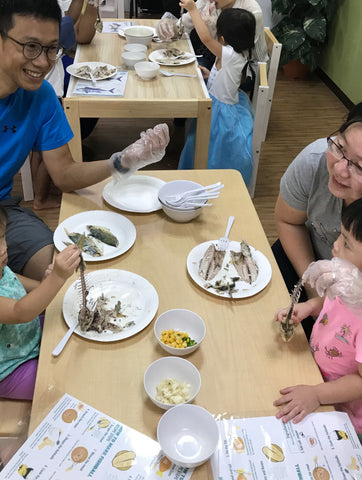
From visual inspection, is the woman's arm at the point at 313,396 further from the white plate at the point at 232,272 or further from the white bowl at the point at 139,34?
the white bowl at the point at 139,34

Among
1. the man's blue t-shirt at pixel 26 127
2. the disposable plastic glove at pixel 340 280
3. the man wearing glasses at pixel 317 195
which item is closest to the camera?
the disposable plastic glove at pixel 340 280

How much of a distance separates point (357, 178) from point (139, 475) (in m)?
0.85

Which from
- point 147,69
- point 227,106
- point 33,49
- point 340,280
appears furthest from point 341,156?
point 227,106

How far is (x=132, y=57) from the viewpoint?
8.32ft

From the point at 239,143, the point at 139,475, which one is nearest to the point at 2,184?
the point at 139,475

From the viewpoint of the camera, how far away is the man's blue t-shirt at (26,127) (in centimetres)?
Result: 152

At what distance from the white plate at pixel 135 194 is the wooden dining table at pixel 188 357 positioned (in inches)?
5.8

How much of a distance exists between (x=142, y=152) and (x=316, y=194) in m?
0.58

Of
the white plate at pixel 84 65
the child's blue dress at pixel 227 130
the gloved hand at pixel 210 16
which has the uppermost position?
the gloved hand at pixel 210 16

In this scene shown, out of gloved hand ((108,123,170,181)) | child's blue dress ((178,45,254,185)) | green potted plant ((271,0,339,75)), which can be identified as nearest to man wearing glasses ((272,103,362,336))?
gloved hand ((108,123,170,181))

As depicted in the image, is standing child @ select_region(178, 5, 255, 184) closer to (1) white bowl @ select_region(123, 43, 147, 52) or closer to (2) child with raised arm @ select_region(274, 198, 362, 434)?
(1) white bowl @ select_region(123, 43, 147, 52)

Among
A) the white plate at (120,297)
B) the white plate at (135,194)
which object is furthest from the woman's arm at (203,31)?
the white plate at (120,297)

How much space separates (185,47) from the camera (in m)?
2.85

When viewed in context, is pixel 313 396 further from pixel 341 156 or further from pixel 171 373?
pixel 341 156
